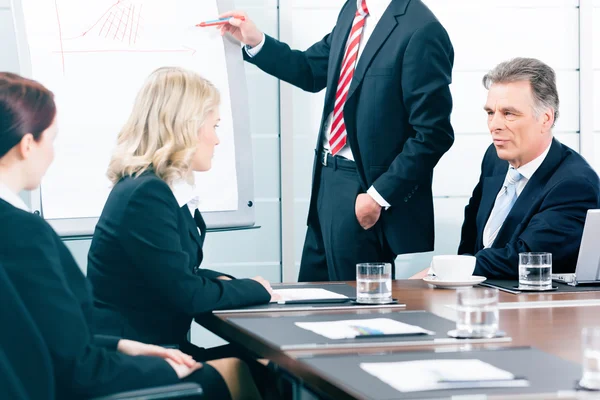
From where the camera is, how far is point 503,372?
1.25 m

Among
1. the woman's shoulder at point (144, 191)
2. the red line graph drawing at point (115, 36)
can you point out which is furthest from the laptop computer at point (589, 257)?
the red line graph drawing at point (115, 36)

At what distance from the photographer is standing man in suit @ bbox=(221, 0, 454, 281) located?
116 inches

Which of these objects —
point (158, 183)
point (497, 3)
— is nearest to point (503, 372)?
point (158, 183)

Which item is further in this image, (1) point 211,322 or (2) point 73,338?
(1) point 211,322

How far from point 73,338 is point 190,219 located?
78cm

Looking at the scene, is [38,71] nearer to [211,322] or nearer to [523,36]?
[211,322]

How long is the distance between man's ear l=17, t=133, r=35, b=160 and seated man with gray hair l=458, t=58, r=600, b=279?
1408 millimetres

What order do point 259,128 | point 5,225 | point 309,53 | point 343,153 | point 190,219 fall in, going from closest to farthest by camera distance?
point 5,225
point 190,219
point 343,153
point 309,53
point 259,128

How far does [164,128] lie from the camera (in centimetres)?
213

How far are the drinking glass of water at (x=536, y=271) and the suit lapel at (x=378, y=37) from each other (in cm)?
107

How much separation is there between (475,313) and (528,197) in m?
1.12

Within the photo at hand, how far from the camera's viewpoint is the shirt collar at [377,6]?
3.11 m

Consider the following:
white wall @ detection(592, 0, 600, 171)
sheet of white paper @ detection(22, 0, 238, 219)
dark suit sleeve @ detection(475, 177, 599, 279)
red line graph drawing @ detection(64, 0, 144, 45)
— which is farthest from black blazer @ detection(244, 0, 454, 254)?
white wall @ detection(592, 0, 600, 171)

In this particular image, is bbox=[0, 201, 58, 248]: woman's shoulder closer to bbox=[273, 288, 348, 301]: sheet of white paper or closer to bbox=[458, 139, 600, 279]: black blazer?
bbox=[273, 288, 348, 301]: sheet of white paper
